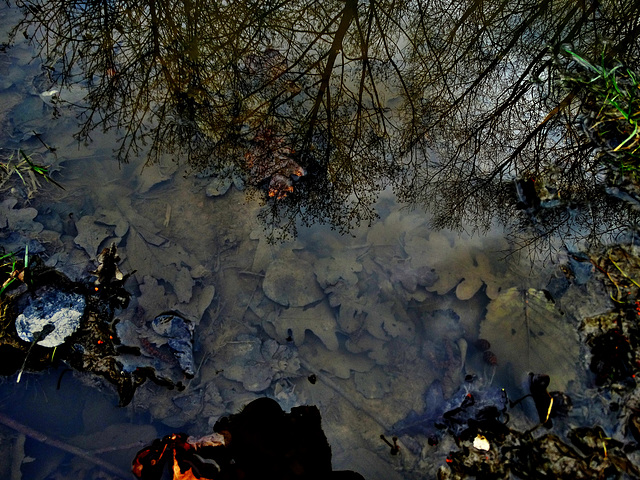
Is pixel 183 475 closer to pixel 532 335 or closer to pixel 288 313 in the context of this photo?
pixel 288 313

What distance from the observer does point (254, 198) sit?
3.22 m

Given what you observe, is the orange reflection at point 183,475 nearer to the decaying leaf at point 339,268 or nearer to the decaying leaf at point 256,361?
the decaying leaf at point 256,361

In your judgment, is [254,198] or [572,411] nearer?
[572,411]

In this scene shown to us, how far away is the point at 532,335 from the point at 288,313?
171cm

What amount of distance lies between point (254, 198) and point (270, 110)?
0.91m

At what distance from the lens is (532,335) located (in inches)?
104

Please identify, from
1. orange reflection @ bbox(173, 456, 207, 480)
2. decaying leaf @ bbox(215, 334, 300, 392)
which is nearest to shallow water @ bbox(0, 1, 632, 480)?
decaying leaf @ bbox(215, 334, 300, 392)

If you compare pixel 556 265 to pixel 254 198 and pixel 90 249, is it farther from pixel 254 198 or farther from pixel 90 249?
pixel 90 249

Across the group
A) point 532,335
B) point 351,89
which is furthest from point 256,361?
point 351,89

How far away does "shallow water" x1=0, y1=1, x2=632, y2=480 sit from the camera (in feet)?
7.72

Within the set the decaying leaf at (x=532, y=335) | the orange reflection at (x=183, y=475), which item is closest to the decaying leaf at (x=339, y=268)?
the decaying leaf at (x=532, y=335)

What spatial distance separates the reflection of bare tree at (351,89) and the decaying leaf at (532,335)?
71cm

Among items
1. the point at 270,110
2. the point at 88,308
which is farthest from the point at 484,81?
the point at 88,308

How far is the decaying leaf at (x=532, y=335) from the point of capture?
2.53 m
